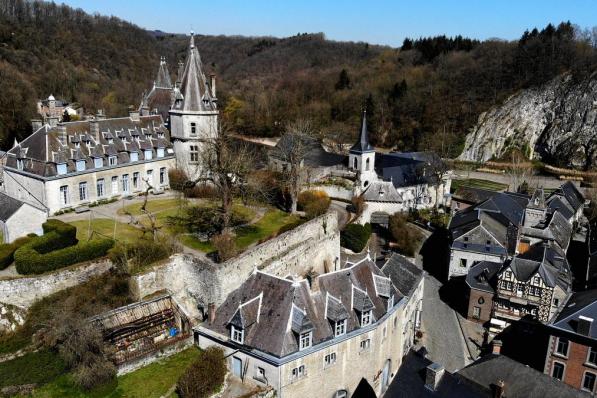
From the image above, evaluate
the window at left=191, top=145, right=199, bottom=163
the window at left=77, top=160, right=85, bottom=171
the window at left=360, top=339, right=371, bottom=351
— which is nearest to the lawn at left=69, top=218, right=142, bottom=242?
the window at left=77, top=160, right=85, bottom=171

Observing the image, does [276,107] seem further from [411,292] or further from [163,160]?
[411,292]

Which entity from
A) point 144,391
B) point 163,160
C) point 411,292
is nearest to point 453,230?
point 411,292

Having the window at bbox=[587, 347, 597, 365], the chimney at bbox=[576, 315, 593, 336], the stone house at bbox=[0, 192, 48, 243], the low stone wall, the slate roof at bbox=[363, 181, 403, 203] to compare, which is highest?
the stone house at bbox=[0, 192, 48, 243]

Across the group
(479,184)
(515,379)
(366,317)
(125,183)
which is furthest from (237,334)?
(479,184)

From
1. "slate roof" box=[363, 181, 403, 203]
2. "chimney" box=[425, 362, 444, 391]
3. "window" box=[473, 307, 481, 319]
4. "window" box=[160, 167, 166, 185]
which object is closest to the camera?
"chimney" box=[425, 362, 444, 391]

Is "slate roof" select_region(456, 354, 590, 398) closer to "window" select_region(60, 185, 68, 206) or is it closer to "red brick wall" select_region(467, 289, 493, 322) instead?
"red brick wall" select_region(467, 289, 493, 322)

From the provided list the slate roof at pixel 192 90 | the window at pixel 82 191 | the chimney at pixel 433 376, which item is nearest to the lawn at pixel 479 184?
the slate roof at pixel 192 90

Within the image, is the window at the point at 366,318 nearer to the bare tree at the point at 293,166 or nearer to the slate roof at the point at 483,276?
the slate roof at the point at 483,276

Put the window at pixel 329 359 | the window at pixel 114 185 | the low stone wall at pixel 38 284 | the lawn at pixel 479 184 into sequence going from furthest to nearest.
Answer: the lawn at pixel 479 184 < the window at pixel 114 185 < the low stone wall at pixel 38 284 < the window at pixel 329 359
